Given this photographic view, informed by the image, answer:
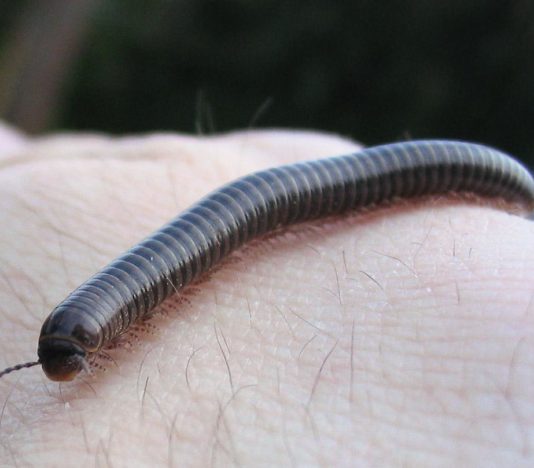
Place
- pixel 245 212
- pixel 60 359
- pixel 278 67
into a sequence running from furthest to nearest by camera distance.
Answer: pixel 278 67 → pixel 245 212 → pixel 60 359

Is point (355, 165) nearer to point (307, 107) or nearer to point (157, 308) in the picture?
point (157, 308)

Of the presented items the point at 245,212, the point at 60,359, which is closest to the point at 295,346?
the point at 60,359

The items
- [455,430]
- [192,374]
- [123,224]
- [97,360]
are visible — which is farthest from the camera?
[123,224]

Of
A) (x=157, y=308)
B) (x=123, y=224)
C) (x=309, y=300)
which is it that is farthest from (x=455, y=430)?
(x=123, y=224)

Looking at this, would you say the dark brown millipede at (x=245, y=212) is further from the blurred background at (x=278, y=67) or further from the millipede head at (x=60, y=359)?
the blurred background at (x=278, y=67)

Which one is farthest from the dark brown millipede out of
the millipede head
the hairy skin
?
the hairy skin

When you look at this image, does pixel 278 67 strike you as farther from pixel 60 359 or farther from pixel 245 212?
pixel 60 359

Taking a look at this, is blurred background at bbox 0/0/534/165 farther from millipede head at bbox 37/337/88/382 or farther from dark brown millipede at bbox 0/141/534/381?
millipede head at bbox 37/337/88/382
